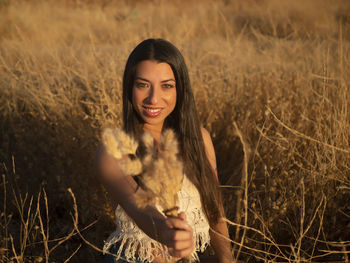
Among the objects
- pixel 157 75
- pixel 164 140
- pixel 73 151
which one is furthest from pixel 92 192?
pixel 164 140

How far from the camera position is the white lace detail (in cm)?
134

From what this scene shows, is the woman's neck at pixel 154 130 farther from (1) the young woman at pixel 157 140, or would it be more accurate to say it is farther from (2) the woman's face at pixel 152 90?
(2) the woman's face at pixel 152 90

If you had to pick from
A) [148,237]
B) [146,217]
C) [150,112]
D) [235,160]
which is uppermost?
[150,112]

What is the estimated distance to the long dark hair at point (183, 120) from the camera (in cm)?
146

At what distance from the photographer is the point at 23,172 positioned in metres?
2.57

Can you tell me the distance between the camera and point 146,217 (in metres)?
0.89

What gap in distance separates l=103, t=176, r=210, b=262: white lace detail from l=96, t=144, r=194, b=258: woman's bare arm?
0.14 m

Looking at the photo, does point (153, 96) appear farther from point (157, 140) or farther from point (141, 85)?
point (157, 140)

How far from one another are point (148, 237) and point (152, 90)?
2.17ft

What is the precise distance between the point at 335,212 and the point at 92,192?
66.8 inches

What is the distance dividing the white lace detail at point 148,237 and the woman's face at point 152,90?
0.36 m

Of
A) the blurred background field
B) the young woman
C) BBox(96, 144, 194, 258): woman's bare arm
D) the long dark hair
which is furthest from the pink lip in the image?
the blurred background field

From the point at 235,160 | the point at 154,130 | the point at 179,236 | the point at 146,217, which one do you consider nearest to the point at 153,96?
the point at 154,130

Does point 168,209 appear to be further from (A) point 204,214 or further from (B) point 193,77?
(B) point 193,77
